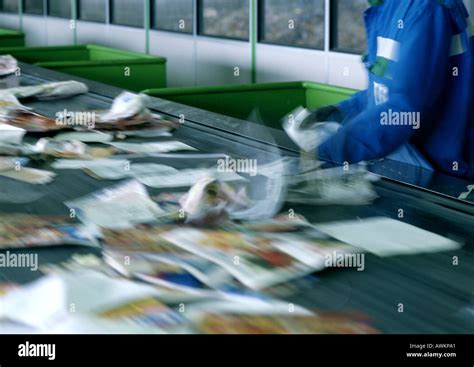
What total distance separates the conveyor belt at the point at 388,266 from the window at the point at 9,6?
8269mm

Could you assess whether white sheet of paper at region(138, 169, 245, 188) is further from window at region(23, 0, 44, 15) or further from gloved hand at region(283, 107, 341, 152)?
window at region(23, 0, 44, 15)

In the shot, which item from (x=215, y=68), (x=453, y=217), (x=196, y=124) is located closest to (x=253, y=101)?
(x=196, y=124)

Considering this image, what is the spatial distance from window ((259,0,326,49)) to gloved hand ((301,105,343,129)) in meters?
2.60

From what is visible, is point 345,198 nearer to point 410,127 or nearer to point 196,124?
point 410,127

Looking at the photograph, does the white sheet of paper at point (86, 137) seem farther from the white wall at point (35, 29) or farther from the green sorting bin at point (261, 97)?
the white wall at point (35, 29)

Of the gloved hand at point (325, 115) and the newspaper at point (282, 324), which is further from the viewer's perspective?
the gloved hand at point (325, 115)

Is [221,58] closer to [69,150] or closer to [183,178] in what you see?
[69,150]

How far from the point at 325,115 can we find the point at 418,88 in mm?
441

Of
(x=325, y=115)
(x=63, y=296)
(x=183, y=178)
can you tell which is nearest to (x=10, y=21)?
(x=325, y=115)

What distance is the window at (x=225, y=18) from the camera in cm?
581

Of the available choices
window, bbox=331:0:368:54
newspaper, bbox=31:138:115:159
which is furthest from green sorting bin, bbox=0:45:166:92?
newspaper, bbox=31:138:115:159

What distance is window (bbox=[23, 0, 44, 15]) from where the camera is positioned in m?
9.45

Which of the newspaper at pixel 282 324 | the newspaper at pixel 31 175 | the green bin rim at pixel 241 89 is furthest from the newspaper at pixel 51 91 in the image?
the newspaper at pixel 282 324

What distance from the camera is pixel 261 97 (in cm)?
411
